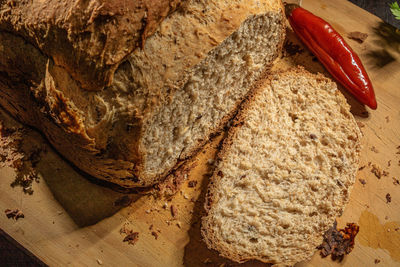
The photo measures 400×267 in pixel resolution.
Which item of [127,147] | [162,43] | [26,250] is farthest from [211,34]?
[26,250]

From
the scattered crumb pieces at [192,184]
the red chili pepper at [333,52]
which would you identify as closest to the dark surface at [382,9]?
the red chili pepper at [333,52]

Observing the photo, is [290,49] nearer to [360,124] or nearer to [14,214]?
[360,124]

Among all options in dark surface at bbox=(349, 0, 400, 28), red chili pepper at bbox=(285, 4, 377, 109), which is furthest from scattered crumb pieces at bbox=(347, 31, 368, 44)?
dark surface at bbox=(349, 0, 400, 28)

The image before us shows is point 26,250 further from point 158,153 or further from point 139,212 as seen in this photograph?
point 158,153

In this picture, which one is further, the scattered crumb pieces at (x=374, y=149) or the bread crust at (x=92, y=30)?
the scattered crumb pieces at (x=374, y=149)

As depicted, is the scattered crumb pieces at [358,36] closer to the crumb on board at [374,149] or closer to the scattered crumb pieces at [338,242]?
the crumb on board at [374,149]

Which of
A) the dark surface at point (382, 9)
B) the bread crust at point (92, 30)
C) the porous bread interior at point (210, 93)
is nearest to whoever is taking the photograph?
the bread crust at point (92, 30)

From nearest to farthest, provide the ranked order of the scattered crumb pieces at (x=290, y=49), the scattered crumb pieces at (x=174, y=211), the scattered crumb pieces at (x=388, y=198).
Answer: the scattered crumb pieces at (x=174, y=211) < the scattered crumb pieces at (x=388, y=198) < the scattered crumb pieces at (x=290, y=49)
